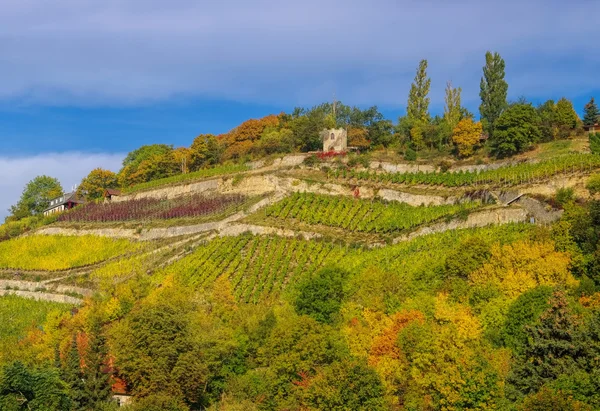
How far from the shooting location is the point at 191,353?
41.3 metres

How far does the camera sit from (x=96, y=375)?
42656mm

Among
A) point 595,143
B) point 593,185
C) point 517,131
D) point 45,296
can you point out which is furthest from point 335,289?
point 517,131

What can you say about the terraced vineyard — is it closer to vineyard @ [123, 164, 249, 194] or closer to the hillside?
the hillside

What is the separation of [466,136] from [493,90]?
20.5 ft

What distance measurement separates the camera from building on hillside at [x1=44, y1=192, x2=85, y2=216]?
96.2 m

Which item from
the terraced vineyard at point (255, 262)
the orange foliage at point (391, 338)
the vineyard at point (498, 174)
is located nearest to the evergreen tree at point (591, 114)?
the vineyard at point (498, 174)

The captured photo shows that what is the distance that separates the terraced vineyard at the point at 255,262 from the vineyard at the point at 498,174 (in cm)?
1275

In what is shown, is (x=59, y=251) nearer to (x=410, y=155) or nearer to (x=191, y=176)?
(x=191, y=176)

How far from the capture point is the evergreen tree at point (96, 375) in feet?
137

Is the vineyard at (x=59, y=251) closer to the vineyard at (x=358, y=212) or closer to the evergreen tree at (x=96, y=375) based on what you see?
the vineyard at (x=358, y=212)

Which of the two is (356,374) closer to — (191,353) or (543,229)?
(191,353)

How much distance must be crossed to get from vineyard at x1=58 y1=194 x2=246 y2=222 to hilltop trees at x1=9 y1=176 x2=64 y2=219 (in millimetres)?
17168

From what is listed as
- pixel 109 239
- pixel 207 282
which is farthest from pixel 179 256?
pixel 109 239

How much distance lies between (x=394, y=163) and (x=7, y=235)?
37041 mm
